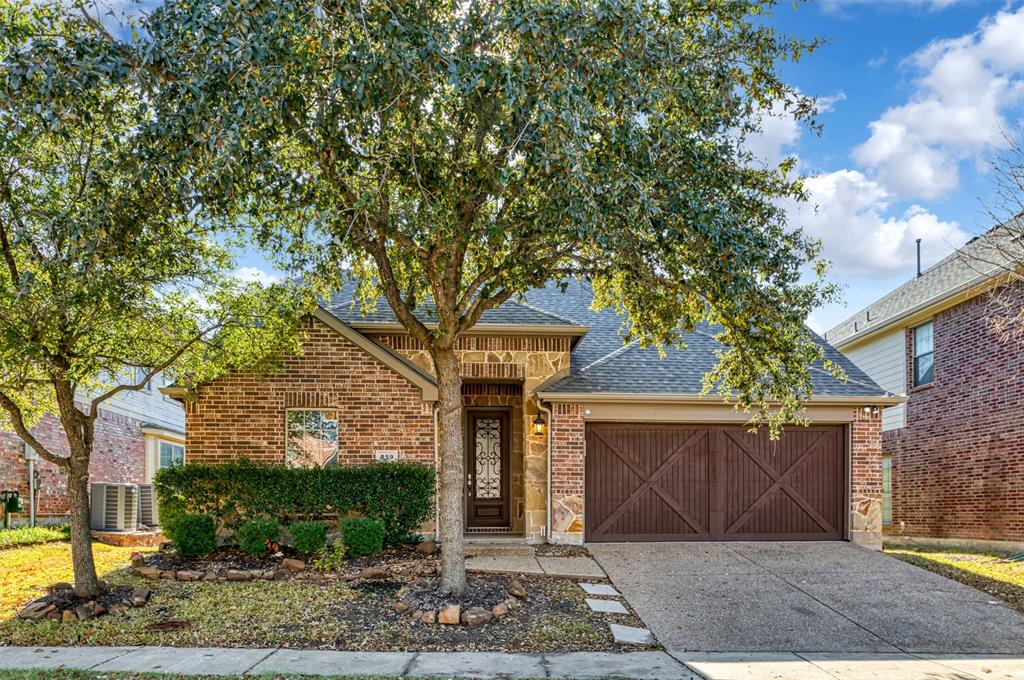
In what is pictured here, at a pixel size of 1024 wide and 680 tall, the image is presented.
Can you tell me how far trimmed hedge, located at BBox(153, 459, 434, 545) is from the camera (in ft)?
39.2

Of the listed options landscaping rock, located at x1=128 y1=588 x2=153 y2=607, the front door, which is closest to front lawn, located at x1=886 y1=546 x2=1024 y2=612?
the front door

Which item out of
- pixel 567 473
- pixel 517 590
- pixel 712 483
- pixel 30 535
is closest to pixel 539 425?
pixel 567 473

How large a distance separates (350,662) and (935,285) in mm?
15511

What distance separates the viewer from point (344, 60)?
7.07 metres

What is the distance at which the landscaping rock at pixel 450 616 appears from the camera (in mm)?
8211

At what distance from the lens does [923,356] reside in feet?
58.3

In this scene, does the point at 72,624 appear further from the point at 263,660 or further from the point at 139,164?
the point at 139,164

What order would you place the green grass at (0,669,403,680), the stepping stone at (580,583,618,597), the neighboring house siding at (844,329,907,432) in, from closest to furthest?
the green grass at (0,669,403,680) < the stepping stone at (580,583,618,597) < the neighboring house siding at (844,329,907,432)

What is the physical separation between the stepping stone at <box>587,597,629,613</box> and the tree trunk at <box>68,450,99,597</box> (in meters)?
5.58

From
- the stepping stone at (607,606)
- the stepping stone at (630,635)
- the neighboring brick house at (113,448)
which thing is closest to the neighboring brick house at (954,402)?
the stepping stone at (607,606)

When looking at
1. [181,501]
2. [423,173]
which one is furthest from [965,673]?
[181,501]

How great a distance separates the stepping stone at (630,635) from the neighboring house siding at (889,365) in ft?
41.8

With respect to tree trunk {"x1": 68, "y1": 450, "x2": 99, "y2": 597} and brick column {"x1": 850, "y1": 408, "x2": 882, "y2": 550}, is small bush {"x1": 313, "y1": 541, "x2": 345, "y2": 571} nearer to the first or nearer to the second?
tree trunk {"x1": 68, "y1": 450, "x2": 99, "y2": 597}

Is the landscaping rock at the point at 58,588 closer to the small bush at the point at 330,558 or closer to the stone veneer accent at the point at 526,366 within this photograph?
the small bush at the point at 330,558
